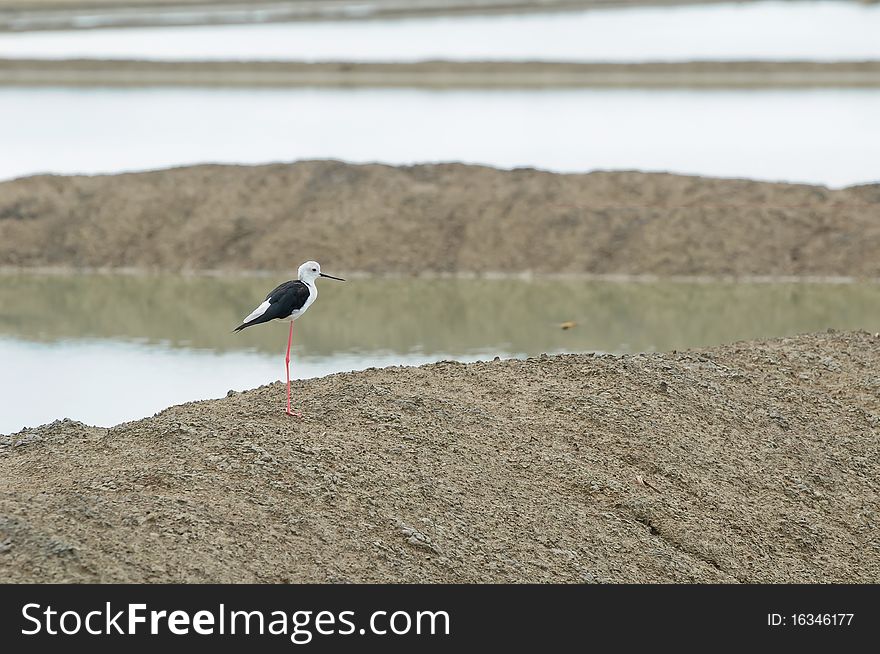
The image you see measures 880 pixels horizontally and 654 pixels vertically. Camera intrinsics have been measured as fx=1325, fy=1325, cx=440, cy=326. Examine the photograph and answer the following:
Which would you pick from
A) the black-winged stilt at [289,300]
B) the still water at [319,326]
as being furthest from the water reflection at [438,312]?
the black-winged stilt at [289,300]

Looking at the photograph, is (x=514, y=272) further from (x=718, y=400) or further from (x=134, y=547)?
(x=134, y=547)

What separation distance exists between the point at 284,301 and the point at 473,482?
909mm

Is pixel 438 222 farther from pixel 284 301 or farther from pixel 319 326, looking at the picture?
pixel 284 301

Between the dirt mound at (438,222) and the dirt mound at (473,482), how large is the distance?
18.4ft

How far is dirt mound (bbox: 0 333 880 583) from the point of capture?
393 cm

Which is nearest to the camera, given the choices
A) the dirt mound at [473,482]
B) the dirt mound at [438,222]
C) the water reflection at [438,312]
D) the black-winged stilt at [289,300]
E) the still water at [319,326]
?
the dirt mound at [473,482]

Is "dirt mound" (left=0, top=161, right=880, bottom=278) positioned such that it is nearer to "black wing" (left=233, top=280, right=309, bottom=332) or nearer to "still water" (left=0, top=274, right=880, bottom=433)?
"still water" (left=0, top=274, right=880, bottom=433)

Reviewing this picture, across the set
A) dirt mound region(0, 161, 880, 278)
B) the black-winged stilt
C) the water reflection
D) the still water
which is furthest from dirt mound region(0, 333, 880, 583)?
dirt mound region(0, 161, 880, 278)

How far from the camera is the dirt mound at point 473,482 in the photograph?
3.93 m

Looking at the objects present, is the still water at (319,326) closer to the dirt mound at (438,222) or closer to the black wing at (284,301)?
the dirt mound at (438,222)

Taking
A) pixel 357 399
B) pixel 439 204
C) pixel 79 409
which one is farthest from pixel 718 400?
pixel 439 204

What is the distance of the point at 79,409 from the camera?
6.42 m

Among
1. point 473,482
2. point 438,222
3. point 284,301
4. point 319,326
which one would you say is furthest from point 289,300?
point 438,222

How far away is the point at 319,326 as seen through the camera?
869cm
